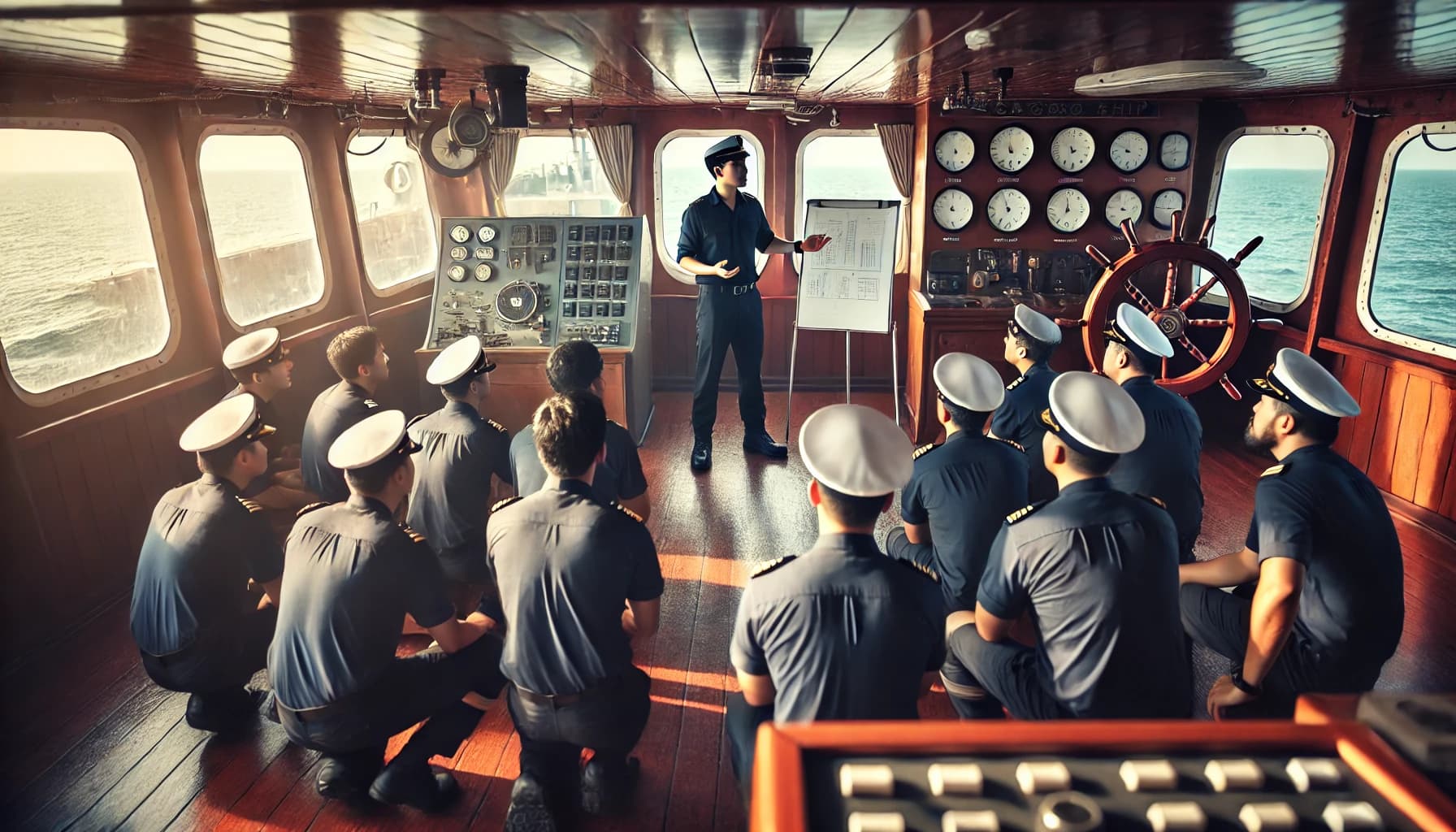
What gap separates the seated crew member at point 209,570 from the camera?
252 cm

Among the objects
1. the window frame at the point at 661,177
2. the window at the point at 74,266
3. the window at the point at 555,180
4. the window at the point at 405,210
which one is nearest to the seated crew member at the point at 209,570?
the window at the point at 74,266

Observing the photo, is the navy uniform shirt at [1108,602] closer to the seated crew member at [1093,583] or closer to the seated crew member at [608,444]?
the seated crew member at [1093,583]

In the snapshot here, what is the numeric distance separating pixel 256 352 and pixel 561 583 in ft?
7.52

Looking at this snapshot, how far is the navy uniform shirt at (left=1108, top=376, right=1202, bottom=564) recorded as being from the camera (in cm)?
294

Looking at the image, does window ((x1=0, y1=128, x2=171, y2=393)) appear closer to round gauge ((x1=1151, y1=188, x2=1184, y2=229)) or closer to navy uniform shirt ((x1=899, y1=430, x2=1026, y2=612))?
navy uniform shirt ((x1=899, y1=430, x2=1026, y2=612))

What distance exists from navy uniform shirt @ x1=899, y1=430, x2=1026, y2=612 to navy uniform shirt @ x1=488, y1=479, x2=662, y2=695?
1.03m

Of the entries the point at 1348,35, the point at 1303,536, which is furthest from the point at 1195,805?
the point at 1348,35

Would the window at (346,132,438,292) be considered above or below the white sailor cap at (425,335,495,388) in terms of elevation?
above

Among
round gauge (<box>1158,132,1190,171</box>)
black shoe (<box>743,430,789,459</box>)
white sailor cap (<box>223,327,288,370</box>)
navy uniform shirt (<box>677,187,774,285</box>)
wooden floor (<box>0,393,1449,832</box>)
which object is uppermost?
round gauge (<box>1158,132,1190,171</box>)

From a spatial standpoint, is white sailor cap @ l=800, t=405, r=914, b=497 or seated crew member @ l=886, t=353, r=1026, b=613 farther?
seated crew member @ l=886, t=353, r=1026, b=613

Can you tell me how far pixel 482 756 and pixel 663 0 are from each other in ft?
7.28

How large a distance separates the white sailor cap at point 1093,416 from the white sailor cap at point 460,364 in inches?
81.6

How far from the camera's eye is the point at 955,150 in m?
5.33

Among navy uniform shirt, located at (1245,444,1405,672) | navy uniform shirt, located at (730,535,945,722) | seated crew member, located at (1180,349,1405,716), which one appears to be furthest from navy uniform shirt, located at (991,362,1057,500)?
navy uniform shirt, located at (730,535,945,722)
